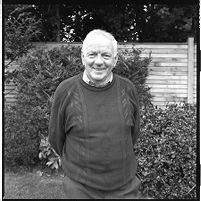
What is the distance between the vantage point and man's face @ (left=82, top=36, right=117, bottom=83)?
1740 mm

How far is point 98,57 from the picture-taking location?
1.75m

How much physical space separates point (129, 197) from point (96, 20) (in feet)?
10.9

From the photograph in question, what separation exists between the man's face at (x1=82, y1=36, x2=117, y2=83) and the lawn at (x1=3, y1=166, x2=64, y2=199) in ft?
7.85

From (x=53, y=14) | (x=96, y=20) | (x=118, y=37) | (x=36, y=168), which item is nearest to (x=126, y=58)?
(x=118, y=37)

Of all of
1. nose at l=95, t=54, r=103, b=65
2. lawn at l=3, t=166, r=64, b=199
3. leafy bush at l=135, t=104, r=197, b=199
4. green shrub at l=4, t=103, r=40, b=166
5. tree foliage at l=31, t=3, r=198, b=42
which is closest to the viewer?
nose at l=95, t=54, r=103, b=65

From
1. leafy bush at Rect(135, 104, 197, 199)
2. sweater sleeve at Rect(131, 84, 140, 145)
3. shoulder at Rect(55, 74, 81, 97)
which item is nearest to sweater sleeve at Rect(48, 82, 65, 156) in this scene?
shoulder at Rect(55, 74, 81, 97)

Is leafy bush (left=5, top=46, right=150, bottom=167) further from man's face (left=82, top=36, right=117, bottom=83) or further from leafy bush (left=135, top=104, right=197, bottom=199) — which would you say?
man's face (left=82, top=36, right=117, bottom=83)

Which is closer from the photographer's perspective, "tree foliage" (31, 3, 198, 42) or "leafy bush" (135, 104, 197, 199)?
"leafy bush" (135, 104, 197, 199)

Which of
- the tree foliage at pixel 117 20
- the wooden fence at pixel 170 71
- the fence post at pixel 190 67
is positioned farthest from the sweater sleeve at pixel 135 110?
the tree foliage at pixel 117 20

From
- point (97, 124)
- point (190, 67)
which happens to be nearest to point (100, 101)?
point (97, 124)

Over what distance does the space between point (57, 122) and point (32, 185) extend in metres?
2.31

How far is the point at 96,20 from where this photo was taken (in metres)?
4.77

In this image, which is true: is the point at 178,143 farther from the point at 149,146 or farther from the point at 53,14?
the point at 53,14

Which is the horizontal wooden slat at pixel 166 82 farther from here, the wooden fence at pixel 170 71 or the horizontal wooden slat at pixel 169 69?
the horizontal wooden slat at pixel 169 69
